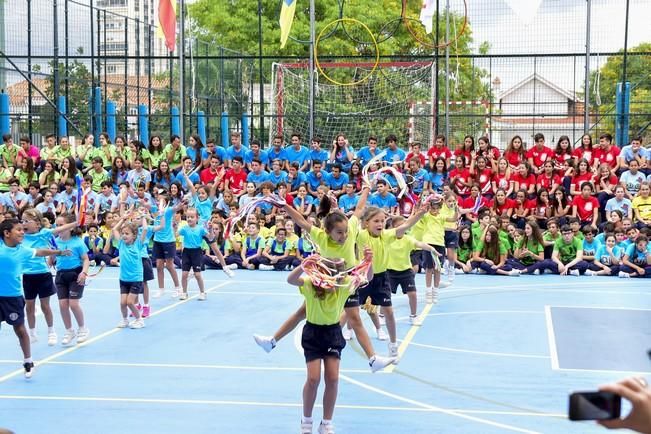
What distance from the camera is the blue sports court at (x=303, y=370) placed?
839 cm

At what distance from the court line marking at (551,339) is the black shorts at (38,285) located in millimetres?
6176

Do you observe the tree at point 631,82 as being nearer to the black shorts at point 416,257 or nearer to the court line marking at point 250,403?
the black shorts at point 416,257

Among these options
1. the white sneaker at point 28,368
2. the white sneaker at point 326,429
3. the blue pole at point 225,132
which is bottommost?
the white sneaker at point 28,368

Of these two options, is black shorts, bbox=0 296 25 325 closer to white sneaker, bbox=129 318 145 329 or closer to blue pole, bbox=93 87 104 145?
white sneaker, bbox=129 318 145 329

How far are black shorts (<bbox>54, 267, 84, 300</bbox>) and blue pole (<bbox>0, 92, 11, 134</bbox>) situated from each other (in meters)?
14.1

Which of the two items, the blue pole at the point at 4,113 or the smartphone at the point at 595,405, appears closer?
the smartphone at the point at 595,405

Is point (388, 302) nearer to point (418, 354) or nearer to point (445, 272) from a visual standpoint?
point (418, 354)

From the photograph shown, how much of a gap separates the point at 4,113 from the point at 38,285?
14.5m

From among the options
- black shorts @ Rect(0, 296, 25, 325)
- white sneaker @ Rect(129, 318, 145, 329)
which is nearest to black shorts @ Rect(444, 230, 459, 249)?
white sneaker @ Rect(129, 318, 145, 329)

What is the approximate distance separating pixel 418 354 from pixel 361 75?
18222 mm

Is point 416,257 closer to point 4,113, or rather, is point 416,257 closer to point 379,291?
point 379,291

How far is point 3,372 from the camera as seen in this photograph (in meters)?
10.3

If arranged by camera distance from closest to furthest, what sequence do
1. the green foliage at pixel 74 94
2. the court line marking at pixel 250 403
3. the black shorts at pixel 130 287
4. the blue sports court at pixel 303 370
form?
the blue sports court at pixel 303 370 < the court line marking at pixel 250 403 < the black shorts at pixel 130 287 < the green foliage at pixel 74 94

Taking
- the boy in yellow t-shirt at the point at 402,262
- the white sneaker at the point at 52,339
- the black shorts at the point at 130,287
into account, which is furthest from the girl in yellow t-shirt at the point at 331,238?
the black shorts at the point at 130,287
